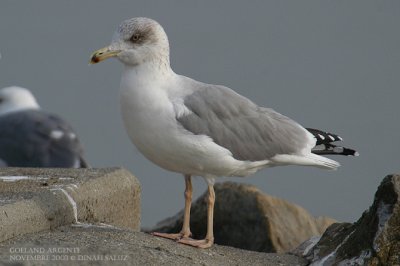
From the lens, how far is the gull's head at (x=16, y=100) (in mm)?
10609

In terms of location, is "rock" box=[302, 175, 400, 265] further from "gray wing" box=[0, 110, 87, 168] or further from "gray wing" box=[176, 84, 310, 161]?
"gray wing" box=[0, 110, 87, 168]

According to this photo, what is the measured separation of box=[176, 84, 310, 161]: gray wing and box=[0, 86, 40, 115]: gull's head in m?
4.77

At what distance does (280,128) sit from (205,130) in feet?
1.77

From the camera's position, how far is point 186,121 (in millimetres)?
5633

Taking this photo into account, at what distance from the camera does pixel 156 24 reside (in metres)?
5.84

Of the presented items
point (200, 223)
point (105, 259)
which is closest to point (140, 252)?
point (105, 259)

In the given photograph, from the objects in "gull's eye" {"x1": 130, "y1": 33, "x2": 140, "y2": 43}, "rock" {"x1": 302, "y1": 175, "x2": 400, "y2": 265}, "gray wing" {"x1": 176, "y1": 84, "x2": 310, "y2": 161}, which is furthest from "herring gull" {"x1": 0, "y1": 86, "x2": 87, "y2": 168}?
"rock" {"x1": 302, "y1": 175, "x2": 400, "y2": 265}

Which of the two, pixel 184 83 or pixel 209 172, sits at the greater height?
pixel 184 83

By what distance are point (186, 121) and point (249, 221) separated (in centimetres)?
241

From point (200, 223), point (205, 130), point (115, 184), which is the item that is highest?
point (205, 130)

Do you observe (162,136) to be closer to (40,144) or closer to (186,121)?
(186,121)

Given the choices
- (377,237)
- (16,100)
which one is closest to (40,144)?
(16,100)

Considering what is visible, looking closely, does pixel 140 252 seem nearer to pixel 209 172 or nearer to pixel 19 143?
pixel 209 172

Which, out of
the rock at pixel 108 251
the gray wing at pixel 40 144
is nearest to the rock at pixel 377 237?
the rock at pixel 108 251
